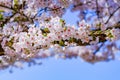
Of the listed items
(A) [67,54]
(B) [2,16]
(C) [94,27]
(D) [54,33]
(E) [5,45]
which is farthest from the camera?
(A) [67,54]

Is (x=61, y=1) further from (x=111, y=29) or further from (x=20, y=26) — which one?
(x=111, y=29)

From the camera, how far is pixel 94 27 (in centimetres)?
601

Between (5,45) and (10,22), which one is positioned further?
(10,22)

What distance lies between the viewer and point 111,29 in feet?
18.9

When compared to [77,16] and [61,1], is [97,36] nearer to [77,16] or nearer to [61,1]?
[61,1]

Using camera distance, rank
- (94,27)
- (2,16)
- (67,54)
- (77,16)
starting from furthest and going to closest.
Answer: (67,54), (77,16), (2,16), (94,27)

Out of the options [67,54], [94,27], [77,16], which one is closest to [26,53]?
[94,27]

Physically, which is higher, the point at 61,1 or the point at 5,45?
the point at 61,1

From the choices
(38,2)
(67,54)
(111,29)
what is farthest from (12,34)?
(67,54)

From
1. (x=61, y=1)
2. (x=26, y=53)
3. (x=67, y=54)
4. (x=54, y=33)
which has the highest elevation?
(x=61, y=1)

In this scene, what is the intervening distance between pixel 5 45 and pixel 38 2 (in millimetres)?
1377

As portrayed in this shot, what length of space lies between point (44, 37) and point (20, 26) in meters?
1.37

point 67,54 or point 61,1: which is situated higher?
point 61,1

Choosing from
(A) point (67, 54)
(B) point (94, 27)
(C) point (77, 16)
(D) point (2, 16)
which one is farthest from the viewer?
(A) point (67, 54)
